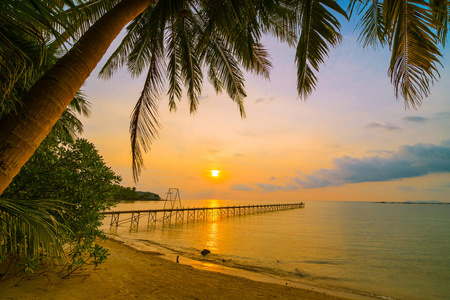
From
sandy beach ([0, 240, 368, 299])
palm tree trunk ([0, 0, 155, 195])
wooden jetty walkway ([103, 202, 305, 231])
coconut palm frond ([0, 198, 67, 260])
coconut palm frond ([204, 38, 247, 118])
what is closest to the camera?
palm tree trunk ([0, 0, 155, 195])

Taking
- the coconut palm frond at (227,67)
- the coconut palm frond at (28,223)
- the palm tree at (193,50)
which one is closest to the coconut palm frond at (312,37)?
the palm tree at (193,50)

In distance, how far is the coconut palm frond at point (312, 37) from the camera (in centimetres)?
330

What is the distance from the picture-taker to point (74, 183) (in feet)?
14.8

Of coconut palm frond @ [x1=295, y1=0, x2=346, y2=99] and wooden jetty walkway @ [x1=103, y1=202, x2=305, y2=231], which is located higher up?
coconut palm frond @ [x1=295, y1=0, x2=346, y2=99]

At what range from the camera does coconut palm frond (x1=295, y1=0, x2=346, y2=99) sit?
3299 millimetres

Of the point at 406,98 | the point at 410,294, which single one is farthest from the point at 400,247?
the point at 406,98

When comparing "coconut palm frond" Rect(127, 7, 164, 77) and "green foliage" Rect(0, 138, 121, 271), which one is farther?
"coconut palm frond" Rect(127, 7, 164, 77)

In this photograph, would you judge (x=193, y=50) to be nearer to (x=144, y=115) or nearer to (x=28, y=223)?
(x=144, y=115)

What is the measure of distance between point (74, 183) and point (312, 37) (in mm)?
4892

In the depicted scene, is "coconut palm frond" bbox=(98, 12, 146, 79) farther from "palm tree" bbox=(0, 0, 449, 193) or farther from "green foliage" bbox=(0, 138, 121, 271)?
"green foliage" bbox=(0, 138, 121, 271)

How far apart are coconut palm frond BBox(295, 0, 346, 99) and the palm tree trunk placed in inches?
101

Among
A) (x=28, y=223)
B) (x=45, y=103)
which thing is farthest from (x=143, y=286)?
(x=45, y=103)

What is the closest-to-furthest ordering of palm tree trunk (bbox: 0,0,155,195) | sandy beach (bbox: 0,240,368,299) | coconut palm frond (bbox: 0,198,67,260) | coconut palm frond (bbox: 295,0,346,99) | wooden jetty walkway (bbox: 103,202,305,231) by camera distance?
1. palm tree trunk (bbox: 0,0,155,195)
2. coconut palm frond (bbox: 0,198,67,260)
3. coconut palm frond (bbox: 295,0,346,99)
4. sandy beach (bbox: 0,240,368,299)
5. wooden jetty walkway (bbox: 103,202,305,231)

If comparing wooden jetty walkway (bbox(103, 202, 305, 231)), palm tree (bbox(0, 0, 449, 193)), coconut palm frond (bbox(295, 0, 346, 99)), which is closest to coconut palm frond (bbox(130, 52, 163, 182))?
palm tree (bbox(0, 0, 449, 193))
